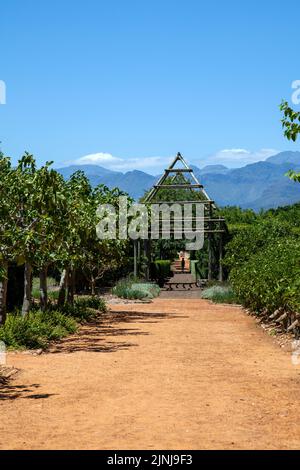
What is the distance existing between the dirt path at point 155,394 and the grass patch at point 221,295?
1048 cm

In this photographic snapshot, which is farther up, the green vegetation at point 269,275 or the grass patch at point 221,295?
the green vegetation at point 269,275

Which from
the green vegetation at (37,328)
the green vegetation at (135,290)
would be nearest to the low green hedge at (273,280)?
the green vegetation at (37,328)

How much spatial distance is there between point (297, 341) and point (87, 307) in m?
9.47

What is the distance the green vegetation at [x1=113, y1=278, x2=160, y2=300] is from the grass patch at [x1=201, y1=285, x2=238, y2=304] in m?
2.51

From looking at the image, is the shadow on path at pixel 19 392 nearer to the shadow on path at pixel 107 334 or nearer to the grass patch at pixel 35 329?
the shadow on path at pixel 107 334

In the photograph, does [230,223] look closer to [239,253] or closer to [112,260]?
[239,253]

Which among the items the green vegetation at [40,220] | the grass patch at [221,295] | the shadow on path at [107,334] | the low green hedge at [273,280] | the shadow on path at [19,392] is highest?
the green vegetation at [40,220]

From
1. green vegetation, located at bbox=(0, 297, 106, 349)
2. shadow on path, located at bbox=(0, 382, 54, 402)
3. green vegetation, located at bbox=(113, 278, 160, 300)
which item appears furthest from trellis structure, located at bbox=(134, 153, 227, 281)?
shadow on path, located at bbox=(0, 382, 54, 402)

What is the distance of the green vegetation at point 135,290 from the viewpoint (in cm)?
2797

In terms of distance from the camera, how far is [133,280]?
31.7 metres

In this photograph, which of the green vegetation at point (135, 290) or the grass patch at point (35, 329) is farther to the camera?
the green vegetation at point (135, 290)

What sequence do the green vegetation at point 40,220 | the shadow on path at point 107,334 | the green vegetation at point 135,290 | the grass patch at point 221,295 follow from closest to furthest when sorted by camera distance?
the green vegetation at point 40,220
the shadow on path at point 107,334
the grass patch at point 221,295
the green vegetation at point 135,290

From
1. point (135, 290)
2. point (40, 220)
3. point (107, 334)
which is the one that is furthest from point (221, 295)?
point (40, 220)

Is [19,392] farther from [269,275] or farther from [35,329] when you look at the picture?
[269,275]
